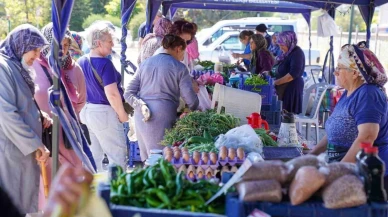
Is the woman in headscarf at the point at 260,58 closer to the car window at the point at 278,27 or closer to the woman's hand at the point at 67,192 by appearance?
the woman's hand at the point at 67,192

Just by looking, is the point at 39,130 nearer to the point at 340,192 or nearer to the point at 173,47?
the point at 173,47

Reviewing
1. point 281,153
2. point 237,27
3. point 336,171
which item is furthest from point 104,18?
point 336,171

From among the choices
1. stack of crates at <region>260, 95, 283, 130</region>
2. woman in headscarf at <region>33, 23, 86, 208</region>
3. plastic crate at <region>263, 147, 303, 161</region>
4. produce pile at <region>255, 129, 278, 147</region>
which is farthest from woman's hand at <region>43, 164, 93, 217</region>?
stack of crates at <region>260, 95, 283, 130</region>

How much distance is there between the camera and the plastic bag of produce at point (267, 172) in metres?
2.50

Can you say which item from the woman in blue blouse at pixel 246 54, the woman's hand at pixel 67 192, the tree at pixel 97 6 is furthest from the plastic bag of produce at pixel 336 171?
the tree at pixel 97 6

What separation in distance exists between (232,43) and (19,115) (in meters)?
14.7

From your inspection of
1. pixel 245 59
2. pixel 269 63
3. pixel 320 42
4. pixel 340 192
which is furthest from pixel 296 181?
pixel 320 42

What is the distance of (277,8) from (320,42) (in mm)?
21153

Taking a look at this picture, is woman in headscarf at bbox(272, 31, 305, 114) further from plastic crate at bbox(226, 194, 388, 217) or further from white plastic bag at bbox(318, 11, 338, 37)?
plastic crate at bbox(226, 194, 388, 217)

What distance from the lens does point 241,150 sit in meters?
3.60

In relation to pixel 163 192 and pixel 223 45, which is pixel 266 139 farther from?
pixel 223 45

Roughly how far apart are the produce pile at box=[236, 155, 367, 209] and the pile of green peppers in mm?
170

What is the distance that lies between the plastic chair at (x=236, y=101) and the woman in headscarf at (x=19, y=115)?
174cm

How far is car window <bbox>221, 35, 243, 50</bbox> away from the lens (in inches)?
717
